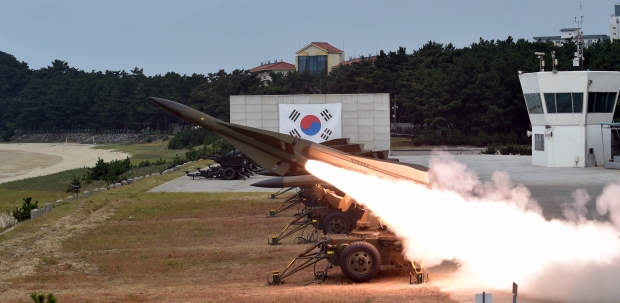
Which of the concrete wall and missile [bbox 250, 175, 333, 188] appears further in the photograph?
the concrete wall

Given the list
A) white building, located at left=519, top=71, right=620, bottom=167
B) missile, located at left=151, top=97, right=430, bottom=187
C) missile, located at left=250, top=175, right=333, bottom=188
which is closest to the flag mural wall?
white building, located at left=519, top=71, right=620, bottom=167

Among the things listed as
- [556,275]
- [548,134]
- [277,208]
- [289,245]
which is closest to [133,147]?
[548,134]

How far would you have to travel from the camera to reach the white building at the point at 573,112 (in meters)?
63.5

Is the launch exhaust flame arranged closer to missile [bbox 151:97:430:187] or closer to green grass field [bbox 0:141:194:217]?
missile [bbox 151:97:430:187]

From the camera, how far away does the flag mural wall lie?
67562 millimetres

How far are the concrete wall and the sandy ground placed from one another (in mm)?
38312

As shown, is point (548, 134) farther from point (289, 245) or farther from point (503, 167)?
point (289, 245)

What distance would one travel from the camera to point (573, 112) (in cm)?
6438

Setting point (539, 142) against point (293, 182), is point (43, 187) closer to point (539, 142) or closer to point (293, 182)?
point (539, 142)

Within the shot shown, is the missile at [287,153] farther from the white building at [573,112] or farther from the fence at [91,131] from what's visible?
the fence at [91,131]

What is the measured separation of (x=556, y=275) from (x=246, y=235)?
54.3 ft

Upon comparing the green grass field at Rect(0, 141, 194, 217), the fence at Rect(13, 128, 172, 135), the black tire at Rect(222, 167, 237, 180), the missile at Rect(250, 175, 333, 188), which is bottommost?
the green grass field at Rect(0, 141, 194, 217)

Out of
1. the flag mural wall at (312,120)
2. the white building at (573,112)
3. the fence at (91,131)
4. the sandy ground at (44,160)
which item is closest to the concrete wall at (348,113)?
the flag mural wall at (312,120)

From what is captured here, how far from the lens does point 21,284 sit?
1000 inches
